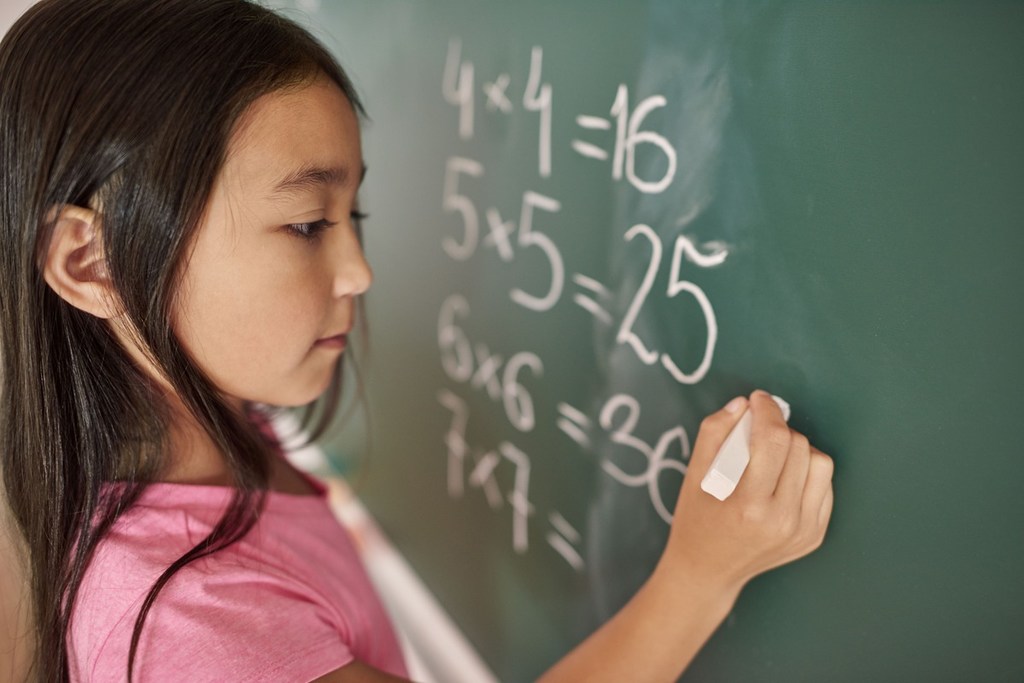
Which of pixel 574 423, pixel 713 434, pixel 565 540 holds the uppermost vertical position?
pixel 713 434

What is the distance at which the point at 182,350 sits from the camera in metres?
0.52

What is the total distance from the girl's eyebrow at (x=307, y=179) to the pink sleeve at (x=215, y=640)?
0.79ft

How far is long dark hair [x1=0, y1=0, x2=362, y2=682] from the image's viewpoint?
1.53ft

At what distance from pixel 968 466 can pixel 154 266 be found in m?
0.48

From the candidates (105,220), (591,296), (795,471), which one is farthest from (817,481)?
(105,220)

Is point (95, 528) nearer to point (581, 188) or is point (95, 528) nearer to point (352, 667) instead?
point (352, 667)

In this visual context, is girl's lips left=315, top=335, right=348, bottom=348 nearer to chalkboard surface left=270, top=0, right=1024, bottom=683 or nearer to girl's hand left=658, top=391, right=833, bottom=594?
chalkboard surface left=270, top=0, right=1024, bottom=683

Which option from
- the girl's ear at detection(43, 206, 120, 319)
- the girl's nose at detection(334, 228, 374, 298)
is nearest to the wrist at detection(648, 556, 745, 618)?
the girl's nose at detection(334, 228, 374, 298)

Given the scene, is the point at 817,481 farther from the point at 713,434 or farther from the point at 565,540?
the point at 565,540

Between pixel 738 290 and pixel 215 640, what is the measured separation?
384 mm

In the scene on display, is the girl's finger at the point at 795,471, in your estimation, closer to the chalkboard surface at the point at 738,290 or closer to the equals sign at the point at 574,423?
the chalkboard surface at the point at 738,290

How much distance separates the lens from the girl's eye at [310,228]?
52 centimetres

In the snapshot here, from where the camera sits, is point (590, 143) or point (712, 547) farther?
point (590, 143)

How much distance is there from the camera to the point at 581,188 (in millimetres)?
612
